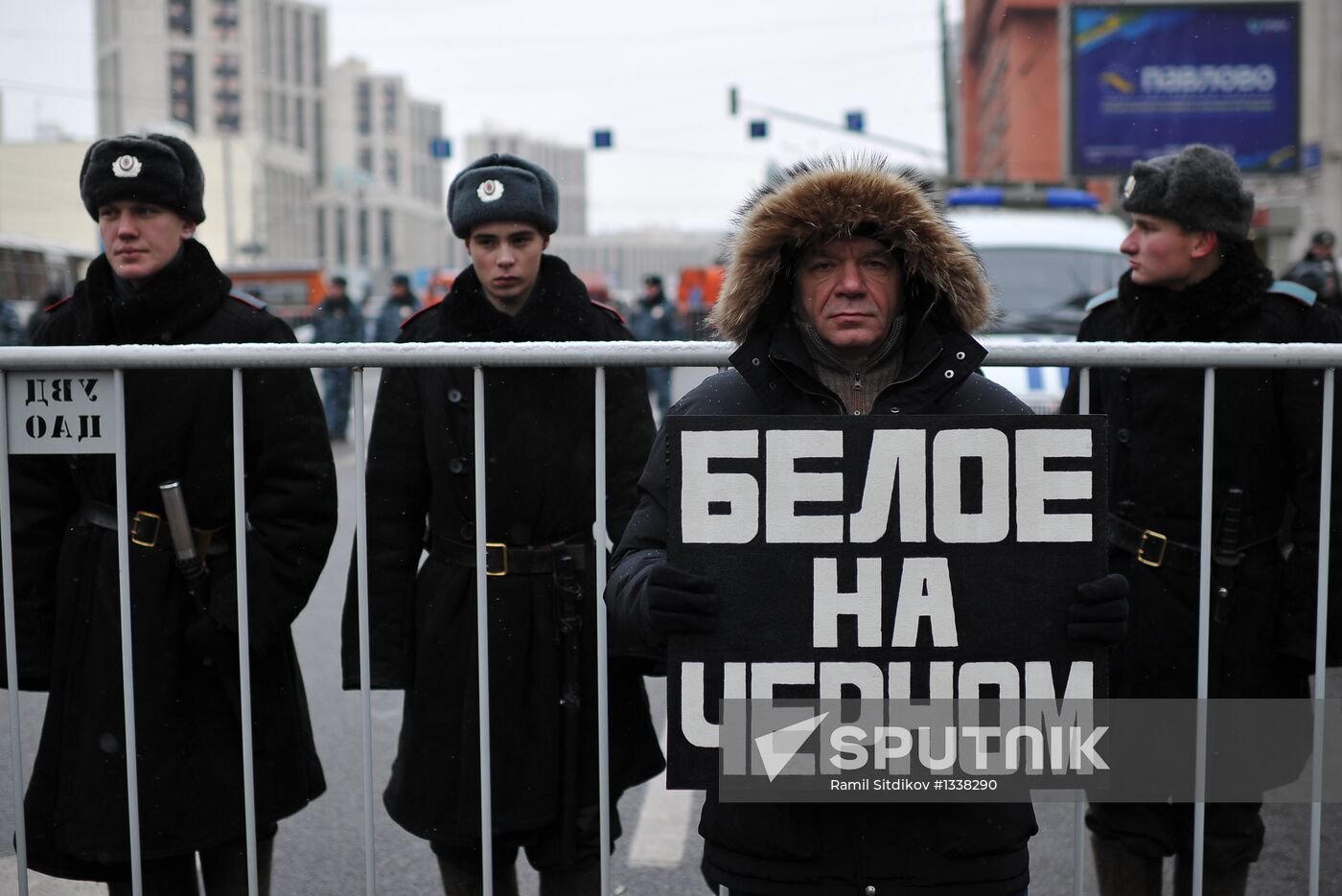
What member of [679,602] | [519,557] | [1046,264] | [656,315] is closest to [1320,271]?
[1046,264]

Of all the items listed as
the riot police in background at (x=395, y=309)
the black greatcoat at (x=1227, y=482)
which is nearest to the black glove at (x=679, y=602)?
the black greatcoat at (x=1227, y=482)

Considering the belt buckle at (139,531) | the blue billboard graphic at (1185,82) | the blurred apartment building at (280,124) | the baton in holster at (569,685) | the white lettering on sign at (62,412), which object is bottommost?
the baton in holster at (569,685)

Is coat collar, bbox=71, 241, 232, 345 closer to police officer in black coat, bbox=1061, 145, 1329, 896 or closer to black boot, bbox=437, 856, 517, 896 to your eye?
black boot, bbox=437, 856, 517, 896

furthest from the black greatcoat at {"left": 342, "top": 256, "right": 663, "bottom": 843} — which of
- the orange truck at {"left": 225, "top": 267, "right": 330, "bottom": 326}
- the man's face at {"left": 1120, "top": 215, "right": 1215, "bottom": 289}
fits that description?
the orange truck at {"left": 225, "top": 267, "right": 330, "bottom": 326}

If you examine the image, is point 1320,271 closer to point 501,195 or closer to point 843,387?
point 501,195

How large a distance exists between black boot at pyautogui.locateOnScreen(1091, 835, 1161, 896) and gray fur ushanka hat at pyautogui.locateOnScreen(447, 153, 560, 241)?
2.06m

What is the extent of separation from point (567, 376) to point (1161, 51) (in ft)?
72.6

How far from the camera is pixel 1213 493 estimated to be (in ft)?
10.1

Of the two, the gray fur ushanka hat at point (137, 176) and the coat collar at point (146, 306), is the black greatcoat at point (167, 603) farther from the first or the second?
the gray fur ushanka hat at point (137, 176)

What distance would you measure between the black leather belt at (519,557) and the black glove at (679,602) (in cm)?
92

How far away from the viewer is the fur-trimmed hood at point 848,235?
93.2 inches

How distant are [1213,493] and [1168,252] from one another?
2.00 feet

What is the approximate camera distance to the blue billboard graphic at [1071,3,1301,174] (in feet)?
73.3

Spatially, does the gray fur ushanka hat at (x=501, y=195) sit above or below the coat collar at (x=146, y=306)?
above
